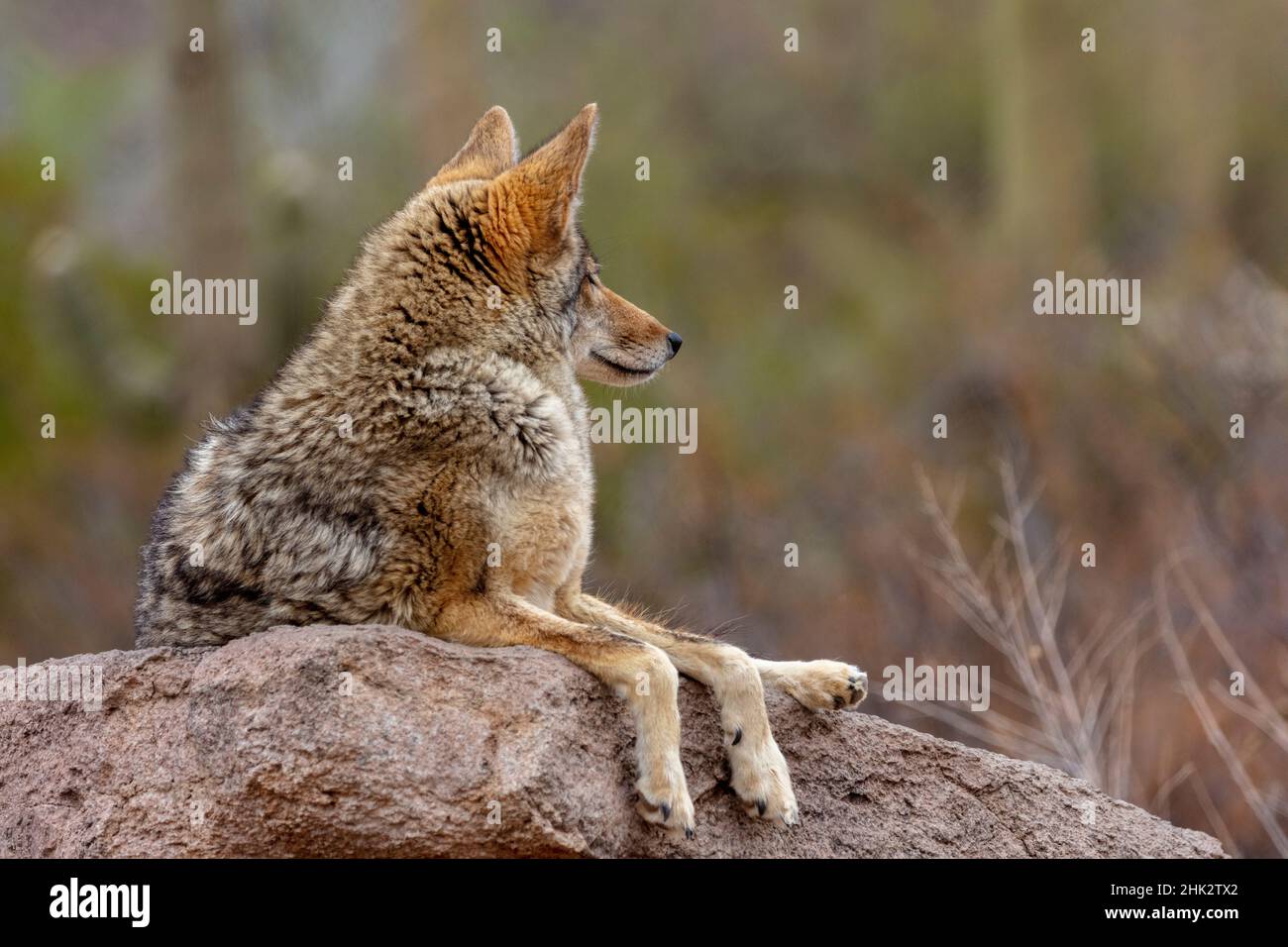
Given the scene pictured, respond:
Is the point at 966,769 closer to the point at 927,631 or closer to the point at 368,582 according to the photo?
the point at 368,582

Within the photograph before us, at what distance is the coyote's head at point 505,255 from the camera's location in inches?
251

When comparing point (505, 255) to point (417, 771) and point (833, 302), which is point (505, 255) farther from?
point (833, 302)

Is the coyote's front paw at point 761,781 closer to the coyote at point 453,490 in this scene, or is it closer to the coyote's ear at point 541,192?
the coyote at point 453,490

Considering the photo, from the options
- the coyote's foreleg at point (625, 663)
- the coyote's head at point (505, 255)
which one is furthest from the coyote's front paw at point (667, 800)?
the coyote's head at point (505, 255)

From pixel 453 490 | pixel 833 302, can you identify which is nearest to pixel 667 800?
pixel 453 490

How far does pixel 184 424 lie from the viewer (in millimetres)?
18500

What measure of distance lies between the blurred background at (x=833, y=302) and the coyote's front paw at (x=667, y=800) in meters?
3.37

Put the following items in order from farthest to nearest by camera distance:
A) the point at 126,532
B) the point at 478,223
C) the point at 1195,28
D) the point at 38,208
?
the point at 1195,28 → the point at 38,208 → the point at 126,532 → the point at 478,223

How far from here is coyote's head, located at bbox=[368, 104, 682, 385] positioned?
6387 millimetres

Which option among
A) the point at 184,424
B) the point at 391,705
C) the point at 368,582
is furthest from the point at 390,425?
the point at 184,424

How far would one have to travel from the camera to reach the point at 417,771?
A: 5340 millimetres

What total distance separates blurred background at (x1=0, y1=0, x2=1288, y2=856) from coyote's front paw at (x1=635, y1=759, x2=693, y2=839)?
3371 millimetres

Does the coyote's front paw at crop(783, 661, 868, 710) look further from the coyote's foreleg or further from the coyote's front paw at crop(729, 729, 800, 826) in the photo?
the coyote's foreleg
